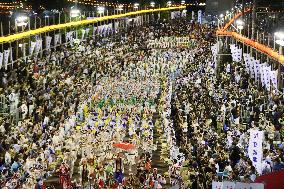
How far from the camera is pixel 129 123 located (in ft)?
70.7

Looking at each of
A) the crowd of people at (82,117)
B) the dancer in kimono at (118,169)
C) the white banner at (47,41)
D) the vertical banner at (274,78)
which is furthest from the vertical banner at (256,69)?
the white banner at (47,41)

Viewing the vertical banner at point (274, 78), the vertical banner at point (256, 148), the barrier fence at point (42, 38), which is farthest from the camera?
the barrier fence at point (42, 38)

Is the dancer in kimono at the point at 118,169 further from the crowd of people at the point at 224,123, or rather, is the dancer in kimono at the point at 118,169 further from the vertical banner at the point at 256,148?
the vertical banner at the point at 256,148

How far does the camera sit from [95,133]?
19.7m

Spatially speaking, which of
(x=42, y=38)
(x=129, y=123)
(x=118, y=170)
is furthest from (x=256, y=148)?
(x=42, y=38)

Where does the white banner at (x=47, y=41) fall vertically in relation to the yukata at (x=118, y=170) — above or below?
above

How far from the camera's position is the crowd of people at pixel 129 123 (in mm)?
15023

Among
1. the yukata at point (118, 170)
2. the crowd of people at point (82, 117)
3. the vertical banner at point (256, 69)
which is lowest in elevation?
the yukata at point (118, 170)

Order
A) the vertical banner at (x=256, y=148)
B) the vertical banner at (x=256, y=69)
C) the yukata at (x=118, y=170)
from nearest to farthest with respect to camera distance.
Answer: the vertical banner at (x=256, y=148) → the yukata at (x=118, y=170) → the vertical banner at (x=256, y=69)

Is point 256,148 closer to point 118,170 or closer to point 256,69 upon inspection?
point 118,170

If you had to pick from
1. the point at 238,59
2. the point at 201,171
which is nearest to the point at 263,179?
the point at 201,171

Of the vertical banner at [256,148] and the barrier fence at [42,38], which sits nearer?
the vertical banner at [256,148]

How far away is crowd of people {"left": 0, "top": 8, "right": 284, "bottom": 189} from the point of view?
15023 millimetres

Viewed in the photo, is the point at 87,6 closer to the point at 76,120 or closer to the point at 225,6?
the point at 225,6
